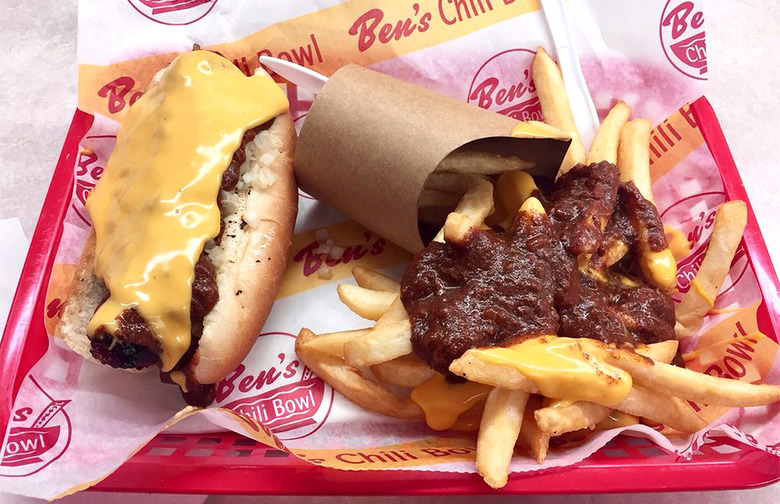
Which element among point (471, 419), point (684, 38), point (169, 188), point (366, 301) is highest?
point (684, 38)

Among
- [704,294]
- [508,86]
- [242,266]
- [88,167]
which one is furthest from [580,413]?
[88,167]

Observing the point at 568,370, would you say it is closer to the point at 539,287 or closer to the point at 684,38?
the point at 539,287

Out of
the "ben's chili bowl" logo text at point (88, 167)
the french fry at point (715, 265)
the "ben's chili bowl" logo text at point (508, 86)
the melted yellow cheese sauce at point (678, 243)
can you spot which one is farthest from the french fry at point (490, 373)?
the "ben's chili bowl" logo text at point (88, 167)

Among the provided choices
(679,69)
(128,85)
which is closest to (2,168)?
(128,85)

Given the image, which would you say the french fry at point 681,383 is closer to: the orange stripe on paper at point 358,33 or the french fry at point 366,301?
the french fry at point 366,301

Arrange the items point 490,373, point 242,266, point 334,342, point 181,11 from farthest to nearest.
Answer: point 181,11, point 242,266, point 334,342, point 490,373

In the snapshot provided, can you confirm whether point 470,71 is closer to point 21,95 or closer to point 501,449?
point 501,449

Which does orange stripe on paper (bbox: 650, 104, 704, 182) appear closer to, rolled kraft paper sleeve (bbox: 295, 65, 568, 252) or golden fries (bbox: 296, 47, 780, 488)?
golden fries (bbox: 296, 47, 780, 488)
